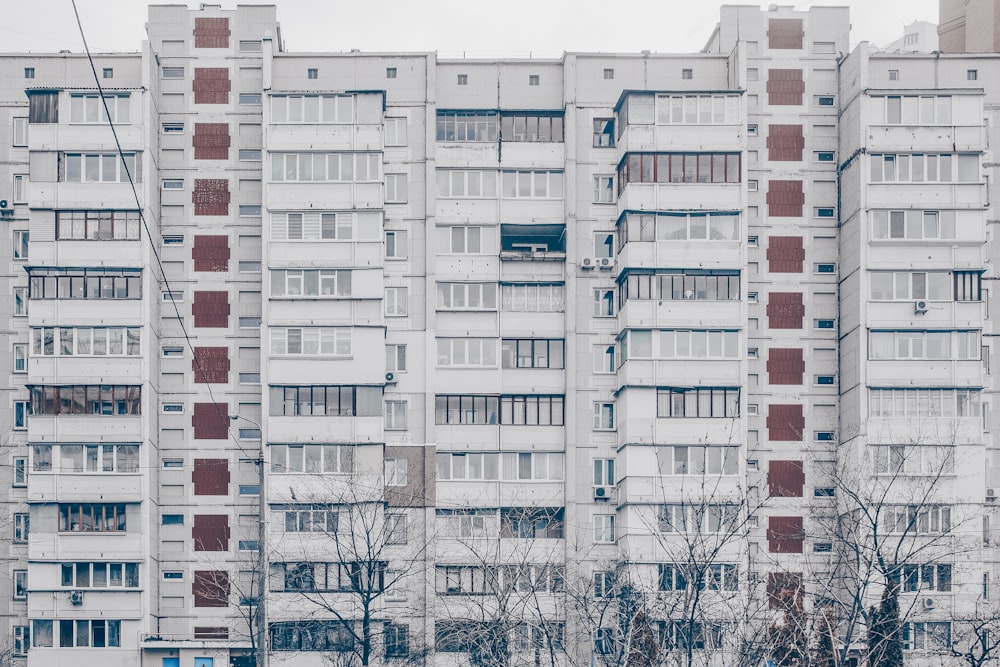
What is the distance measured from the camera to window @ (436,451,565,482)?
69.0 m

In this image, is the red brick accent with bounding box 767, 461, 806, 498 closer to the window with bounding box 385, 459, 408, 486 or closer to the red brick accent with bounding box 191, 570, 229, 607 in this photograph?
the window with bounding box 385, 459, 408, 486

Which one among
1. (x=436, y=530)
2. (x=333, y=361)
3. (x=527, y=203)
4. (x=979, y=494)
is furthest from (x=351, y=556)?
(x=979, y=494)

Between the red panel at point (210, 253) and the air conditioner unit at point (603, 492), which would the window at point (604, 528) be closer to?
the air conditioner unit at point (603, 492)

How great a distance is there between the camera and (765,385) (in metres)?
69.9

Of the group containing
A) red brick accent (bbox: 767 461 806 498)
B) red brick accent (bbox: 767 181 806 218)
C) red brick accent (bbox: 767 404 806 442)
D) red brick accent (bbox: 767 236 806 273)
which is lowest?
red brick accent (bbox: 767 461 806 498)

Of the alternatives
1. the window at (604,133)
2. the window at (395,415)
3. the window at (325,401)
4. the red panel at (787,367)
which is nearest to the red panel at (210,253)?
the window at (325,401)

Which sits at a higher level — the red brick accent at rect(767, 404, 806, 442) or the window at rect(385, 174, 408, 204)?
the window at rect(385, 174, 408, 204)

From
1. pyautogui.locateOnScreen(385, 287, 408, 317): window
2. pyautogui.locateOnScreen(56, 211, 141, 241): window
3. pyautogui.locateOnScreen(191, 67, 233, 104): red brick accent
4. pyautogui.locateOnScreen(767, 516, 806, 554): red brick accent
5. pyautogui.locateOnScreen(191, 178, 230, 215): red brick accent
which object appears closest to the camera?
pyautogui.locateOnScreen(56, 211, 141, 241): window

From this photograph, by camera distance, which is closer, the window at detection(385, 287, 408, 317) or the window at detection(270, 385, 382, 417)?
the window at detection(270, 385, 382, 417)

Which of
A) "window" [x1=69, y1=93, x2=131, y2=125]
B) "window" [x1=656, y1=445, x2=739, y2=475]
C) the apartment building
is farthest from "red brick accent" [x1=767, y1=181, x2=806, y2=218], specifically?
"window" [x1=69, y1=93, x2=131, y2=125]

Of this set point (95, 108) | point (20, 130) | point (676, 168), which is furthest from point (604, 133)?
point (20, 130)

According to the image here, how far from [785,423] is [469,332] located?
15309mm

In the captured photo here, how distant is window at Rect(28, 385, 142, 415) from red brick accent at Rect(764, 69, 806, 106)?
3226 centimetres

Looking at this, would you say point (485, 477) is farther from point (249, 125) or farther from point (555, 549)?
point (249, 125)
